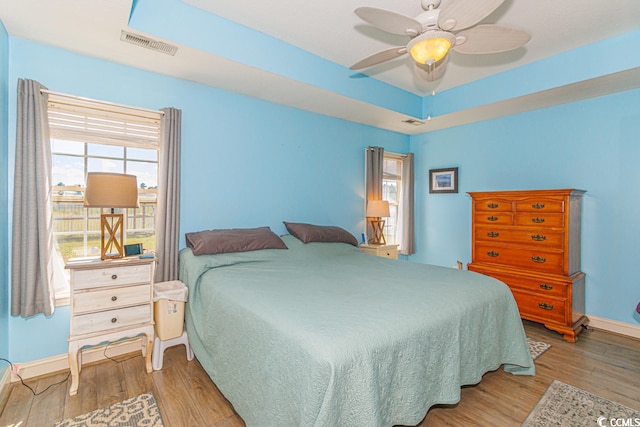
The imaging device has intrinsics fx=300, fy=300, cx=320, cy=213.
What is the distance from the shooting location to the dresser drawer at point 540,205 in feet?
9.87

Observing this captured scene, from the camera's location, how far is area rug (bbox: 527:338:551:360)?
260 centimetres

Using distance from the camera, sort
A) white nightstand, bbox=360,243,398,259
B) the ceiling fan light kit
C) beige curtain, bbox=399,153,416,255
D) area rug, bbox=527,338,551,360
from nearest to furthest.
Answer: the ceiling fan light kit < area rug, bbox=527,338,551,360 < white nightstand, bbox=360,243,398,259 < beige curtain, bbox=399,153,416,255

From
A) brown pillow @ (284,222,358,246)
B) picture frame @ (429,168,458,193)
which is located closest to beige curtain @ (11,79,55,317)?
brown pillow @ (284,222,358,246)

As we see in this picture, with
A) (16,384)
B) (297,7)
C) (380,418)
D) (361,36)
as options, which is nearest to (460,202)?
(361,36)

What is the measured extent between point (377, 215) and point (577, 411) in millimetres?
2677

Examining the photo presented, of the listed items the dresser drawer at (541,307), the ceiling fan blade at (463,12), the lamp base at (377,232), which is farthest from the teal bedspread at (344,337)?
the lamp base at (377,232)

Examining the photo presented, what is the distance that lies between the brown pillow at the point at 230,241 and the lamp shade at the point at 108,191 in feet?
2.09

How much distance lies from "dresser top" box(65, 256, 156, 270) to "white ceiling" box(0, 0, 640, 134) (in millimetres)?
1620

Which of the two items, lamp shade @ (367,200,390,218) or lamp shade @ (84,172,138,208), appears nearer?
lamp shade @ (84,172,138,208)

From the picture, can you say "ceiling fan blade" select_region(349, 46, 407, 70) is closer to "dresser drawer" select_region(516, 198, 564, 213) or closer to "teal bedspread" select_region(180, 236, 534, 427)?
"teal bedspread" select_region(180, 236, 534, 427)

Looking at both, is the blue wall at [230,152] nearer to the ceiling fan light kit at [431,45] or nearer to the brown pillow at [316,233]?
the brown pillow at [316,233]

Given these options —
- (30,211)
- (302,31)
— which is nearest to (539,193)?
(302,31)

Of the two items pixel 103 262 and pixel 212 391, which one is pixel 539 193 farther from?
pixel 103 262

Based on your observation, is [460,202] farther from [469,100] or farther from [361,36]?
[361,36]
